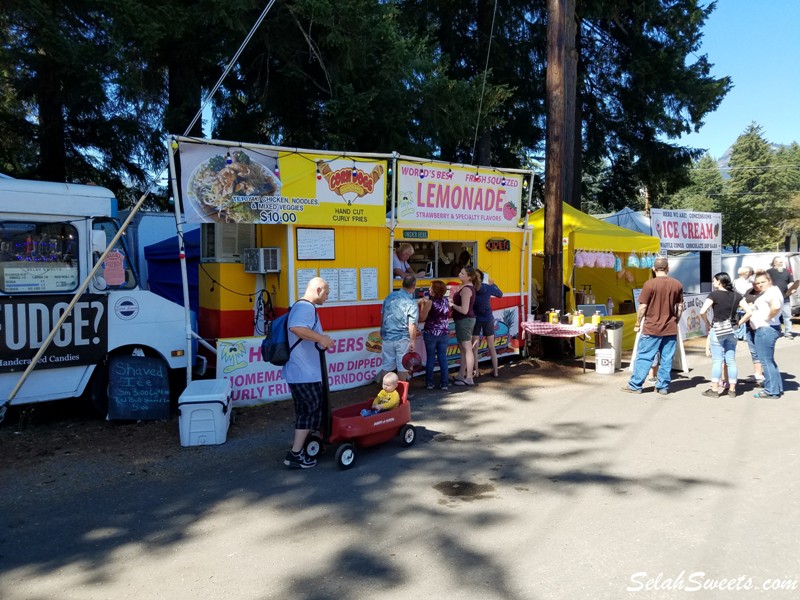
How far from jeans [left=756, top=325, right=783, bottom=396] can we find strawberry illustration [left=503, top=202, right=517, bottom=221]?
459 cm

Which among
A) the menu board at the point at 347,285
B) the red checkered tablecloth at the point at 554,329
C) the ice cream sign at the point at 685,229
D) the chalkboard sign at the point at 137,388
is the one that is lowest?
the chalkboard sign at the point at 137,388

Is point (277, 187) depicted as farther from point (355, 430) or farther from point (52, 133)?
point (52, 133)

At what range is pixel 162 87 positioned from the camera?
13383 mm

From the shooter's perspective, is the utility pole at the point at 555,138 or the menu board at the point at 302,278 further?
the utility pole at the point at 555,138

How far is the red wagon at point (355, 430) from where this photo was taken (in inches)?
223

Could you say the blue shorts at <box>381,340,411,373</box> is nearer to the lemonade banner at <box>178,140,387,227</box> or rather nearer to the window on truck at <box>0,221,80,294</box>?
the lemonade banner at <box>178,140,387,227</box>

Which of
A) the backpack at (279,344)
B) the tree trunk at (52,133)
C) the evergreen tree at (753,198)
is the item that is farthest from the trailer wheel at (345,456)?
the evergreen tree at (753,198)

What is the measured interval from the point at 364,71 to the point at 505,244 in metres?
4.79

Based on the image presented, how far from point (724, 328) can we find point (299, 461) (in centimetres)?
597

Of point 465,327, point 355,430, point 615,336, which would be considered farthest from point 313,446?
point 615,336

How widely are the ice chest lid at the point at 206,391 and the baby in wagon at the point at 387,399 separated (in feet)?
5.44

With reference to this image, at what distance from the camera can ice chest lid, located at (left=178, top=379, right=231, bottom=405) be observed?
6477mm

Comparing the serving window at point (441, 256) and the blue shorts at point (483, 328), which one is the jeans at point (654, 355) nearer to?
the blue shorts at point (483, 328)

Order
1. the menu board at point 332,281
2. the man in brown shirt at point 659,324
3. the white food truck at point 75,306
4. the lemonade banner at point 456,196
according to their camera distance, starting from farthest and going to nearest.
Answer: the lemonade banner at point 456,196 < the menu board at point 332,281 < the man in brown shirt at point 659,324 < the white food truck at point 75,306
